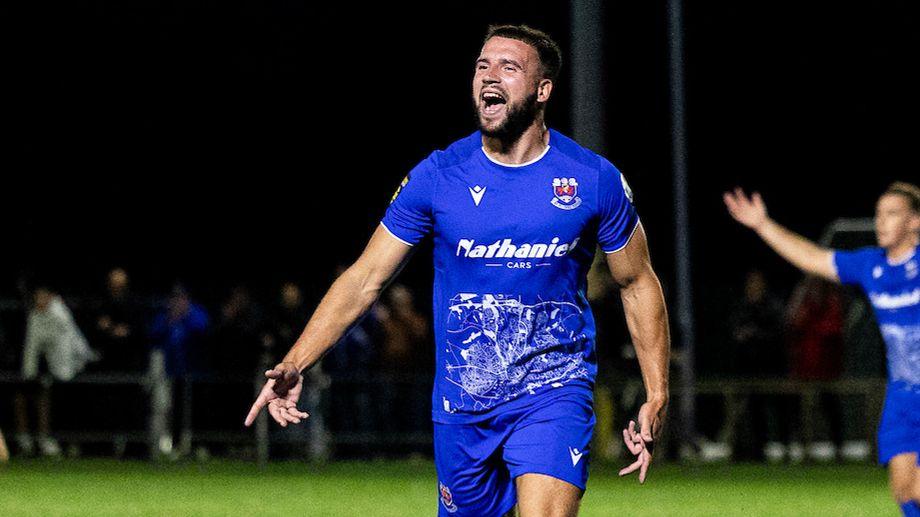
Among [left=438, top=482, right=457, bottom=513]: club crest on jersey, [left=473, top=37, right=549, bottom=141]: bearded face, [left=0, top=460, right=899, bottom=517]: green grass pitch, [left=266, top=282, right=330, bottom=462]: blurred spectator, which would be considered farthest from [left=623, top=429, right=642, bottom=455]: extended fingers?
[left=266, top=282, right=330, bottom=462]: blurred spectator

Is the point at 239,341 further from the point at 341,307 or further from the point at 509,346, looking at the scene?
the point at 509,346

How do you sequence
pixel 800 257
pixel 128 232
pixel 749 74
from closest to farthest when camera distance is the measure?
1. pixel 800 257
2. pixel 128 232
3. pixel 749 74

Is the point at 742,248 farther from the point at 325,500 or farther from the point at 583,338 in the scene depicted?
the point at 583,338

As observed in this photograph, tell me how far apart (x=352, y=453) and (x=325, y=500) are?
5950mm

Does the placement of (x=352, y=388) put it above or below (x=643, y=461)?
below

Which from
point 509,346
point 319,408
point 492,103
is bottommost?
point 319,408

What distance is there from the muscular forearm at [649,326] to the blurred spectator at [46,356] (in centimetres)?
1436

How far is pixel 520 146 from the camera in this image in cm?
764

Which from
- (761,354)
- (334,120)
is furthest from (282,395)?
(334,120)

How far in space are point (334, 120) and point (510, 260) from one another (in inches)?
1254

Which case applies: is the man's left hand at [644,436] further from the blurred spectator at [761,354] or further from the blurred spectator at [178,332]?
the blurred spectator at [761,354]

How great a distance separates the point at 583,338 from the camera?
25.0 ft

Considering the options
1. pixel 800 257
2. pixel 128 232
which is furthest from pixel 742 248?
pixel 800 257

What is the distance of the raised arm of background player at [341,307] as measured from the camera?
732 cm
